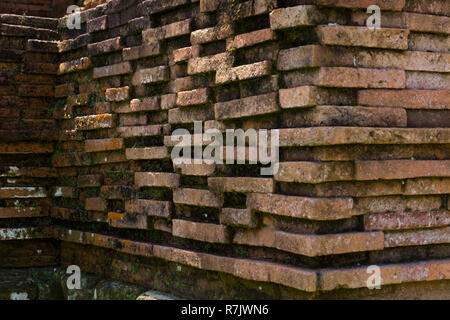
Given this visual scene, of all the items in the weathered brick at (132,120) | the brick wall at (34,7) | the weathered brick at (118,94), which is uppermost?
the brick wall at (34,7)

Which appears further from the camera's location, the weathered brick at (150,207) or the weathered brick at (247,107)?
the weathered brick at (150,207)

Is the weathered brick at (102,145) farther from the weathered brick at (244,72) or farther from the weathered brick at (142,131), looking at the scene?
the weathered brick at (244,72)

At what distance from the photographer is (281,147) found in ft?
11.5

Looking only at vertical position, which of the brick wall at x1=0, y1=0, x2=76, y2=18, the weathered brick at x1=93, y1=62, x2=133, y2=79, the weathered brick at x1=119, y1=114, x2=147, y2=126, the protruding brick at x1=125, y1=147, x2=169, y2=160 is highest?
the brick wall at x1=0, y1=0, x2=76, y2=18

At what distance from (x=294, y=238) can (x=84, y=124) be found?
250 cm

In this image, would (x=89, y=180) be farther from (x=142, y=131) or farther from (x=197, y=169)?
(x=197, y=169)

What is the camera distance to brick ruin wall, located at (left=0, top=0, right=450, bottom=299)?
10.9 feet

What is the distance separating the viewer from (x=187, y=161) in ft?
13.5

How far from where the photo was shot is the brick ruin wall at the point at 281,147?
131 inches

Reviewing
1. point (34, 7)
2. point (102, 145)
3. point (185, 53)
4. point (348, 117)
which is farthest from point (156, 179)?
point (34, 7)

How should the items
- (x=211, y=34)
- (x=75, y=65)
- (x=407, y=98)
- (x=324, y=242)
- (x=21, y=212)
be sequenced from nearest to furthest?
(x=324, y=242)
(x=407, y=98)
(x=211, y=34)
(x=75, y=65)
(x=21, y=212)

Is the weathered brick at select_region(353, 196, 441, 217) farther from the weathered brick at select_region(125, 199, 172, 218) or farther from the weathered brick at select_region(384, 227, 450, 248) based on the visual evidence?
the weathered brick at select_region(125, 199, 172, 218)

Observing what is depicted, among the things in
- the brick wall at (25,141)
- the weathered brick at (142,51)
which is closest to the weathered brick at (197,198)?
the weathered brick at (142,51)

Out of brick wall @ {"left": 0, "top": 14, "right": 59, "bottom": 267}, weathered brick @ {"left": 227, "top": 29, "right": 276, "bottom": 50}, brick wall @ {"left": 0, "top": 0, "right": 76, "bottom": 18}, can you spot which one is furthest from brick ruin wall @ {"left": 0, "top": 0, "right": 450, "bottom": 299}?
brick wall @ {"left": 0, "top": 0, "right": 76, "bottom": 18}
